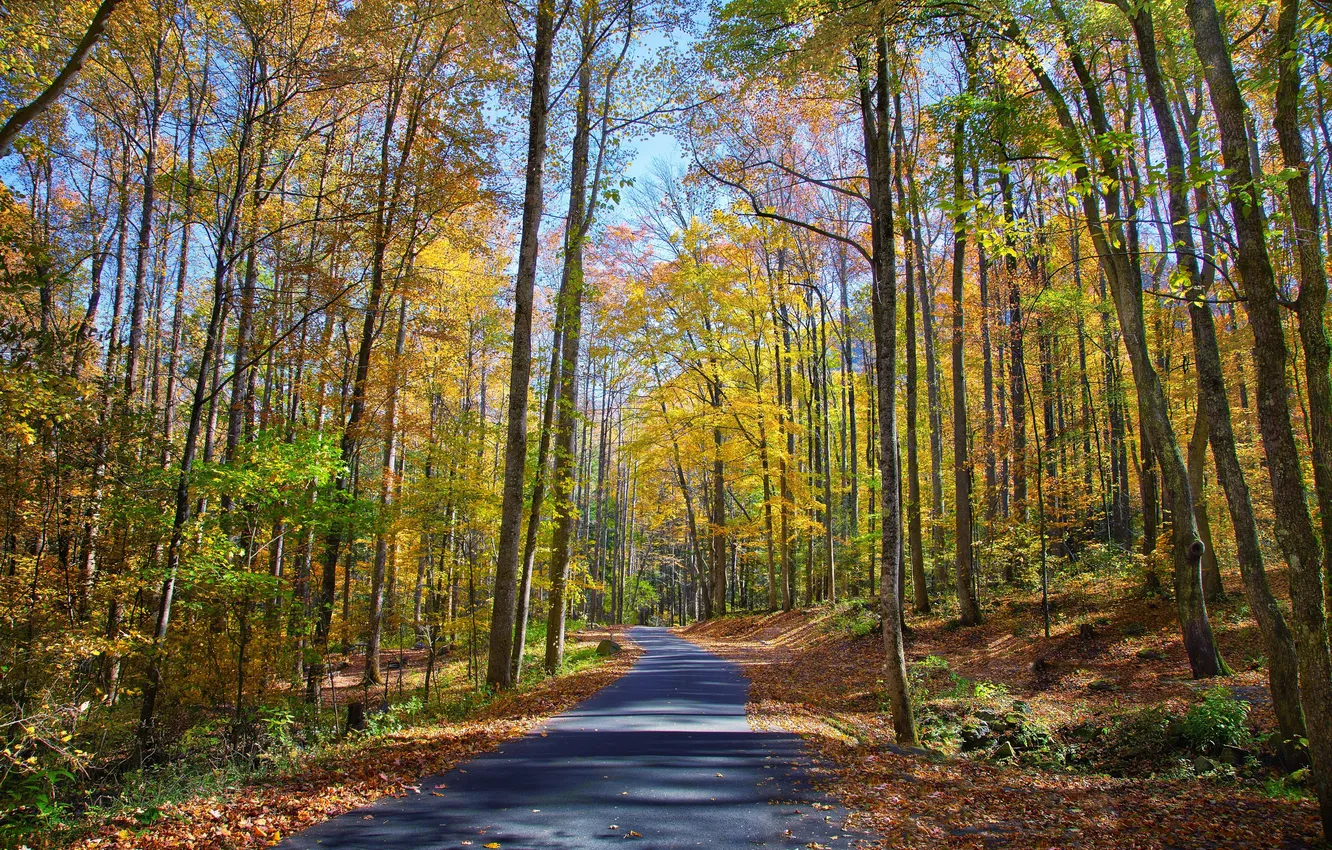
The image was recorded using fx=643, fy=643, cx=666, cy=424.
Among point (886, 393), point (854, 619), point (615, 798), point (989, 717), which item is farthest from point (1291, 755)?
point (854, 619)

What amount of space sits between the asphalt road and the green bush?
412 cm

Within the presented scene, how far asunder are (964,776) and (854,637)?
9.51 m

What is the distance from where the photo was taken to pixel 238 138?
986 cm

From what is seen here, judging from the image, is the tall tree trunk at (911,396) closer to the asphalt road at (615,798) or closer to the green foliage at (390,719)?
the asphalt road at (615,798)

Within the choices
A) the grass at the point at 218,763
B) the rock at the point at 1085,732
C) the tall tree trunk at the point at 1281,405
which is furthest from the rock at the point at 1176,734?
the grass at the point at 218,763

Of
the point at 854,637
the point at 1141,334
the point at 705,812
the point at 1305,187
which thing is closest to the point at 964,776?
the point at 705,812

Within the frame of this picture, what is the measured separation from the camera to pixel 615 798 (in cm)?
499

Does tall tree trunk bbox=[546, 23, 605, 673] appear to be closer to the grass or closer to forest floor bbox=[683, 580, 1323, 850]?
the grass

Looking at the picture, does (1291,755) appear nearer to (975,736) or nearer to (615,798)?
(975,736)

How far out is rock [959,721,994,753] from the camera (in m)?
7.75

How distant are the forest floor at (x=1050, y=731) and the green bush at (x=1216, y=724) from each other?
0.32 feet

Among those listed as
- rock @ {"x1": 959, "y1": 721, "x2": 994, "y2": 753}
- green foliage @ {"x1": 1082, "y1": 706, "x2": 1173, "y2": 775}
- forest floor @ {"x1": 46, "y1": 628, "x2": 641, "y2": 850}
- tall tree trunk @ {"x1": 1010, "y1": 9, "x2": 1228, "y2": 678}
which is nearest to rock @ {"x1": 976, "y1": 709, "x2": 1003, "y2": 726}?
rock @ {"x1": 959, "y1": 721, "x2": 994, "y2": 753}

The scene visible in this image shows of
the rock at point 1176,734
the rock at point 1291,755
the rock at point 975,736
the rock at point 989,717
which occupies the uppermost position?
the rock at point 1291,755

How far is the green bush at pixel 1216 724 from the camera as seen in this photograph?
659 centimetres
